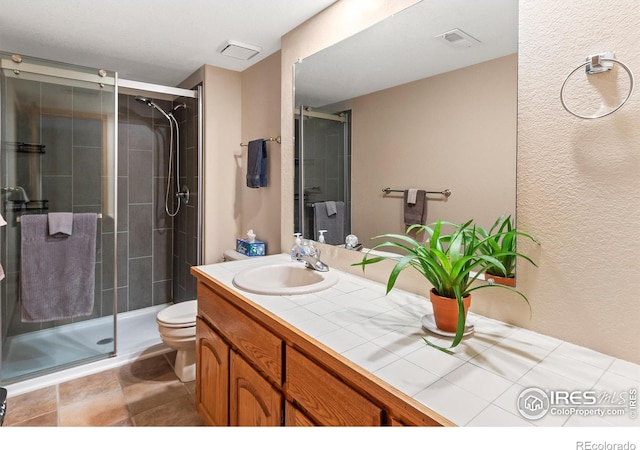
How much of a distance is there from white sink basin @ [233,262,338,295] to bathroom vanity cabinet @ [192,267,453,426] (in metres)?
0.15

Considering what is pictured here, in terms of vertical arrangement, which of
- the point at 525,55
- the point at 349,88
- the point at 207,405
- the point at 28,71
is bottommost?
the point at 207,405

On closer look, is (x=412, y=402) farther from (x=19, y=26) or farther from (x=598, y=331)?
(x=19, y=26)

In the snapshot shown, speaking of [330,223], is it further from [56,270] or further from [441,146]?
[56,270]

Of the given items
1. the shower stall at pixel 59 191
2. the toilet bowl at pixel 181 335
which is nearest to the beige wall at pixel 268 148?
the shower stall at pixel 59 191

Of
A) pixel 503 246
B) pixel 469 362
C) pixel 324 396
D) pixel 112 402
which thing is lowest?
pixel 112 402

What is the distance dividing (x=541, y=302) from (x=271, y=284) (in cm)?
117

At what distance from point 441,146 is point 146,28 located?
6.12 ft

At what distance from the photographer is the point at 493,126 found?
1202 millimetres

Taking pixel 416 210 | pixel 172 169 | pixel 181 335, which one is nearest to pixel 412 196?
pixel 416 210

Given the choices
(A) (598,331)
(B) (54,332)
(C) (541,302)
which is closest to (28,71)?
(B) (54,332)

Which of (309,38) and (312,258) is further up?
(309,38)

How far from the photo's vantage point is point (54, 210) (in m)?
2.26

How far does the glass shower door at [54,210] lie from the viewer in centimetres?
215

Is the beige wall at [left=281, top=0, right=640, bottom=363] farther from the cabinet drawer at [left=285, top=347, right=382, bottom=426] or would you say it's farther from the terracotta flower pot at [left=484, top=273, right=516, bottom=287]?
the cabinet drawer at [left=285, top=347, right=382, bottom=426]
